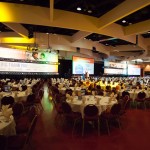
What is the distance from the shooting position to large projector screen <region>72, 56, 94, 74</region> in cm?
2258

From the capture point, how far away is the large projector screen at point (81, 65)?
22578 millimetres

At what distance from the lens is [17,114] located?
5594 millimetres

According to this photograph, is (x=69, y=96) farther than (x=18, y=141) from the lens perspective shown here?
Yes

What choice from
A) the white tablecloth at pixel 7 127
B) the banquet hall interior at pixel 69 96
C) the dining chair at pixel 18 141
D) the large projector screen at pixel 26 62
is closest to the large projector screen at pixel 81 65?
the large projector screen at pixel 26 62

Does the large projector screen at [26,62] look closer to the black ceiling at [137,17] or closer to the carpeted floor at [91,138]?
the black ceiling at [137,17]

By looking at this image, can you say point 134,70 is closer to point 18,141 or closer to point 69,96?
point 69,96

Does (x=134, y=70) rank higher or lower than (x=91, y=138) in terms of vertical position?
higher

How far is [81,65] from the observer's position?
23625mm

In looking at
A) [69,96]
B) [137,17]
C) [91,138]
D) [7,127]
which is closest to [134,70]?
[137,17]

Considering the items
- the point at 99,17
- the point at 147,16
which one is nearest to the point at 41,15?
the point at 99,17

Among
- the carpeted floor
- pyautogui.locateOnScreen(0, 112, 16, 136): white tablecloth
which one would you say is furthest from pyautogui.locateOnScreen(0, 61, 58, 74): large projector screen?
pyautogui.locateOnScreen(0, 112, 16, 136): white tablecloth

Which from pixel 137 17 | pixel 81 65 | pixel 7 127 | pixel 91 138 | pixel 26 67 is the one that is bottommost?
pixel 91 138

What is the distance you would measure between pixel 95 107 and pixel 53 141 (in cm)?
150

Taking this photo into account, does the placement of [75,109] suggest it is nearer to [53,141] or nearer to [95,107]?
[95,107]
